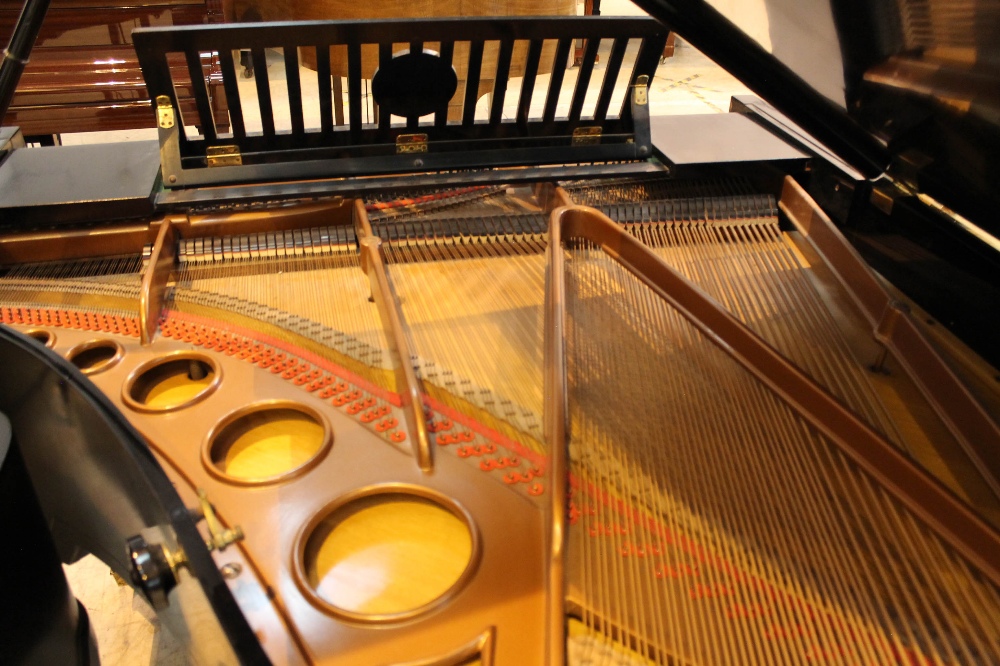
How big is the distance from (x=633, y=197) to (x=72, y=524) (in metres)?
1.96

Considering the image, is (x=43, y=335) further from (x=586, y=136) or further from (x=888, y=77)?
(x=888, y=77)

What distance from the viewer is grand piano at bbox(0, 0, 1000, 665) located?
1.24 metres

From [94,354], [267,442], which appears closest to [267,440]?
[267,442]

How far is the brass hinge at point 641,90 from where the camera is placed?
2334mm

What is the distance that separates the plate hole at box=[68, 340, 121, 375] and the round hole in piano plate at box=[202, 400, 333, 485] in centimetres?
44

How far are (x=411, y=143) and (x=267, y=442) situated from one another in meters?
1.08

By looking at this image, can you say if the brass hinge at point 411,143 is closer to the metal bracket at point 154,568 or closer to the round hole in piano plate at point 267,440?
the round hole in piano plate at point 267,440

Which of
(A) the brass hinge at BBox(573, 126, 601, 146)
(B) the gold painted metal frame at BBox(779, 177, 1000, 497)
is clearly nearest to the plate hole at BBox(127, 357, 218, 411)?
(A) the brass hinge at BBox(573, 126, 601, 146)

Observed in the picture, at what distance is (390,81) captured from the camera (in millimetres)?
2137

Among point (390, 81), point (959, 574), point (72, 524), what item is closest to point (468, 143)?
point (390, 81)

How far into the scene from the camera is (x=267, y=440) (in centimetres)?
174

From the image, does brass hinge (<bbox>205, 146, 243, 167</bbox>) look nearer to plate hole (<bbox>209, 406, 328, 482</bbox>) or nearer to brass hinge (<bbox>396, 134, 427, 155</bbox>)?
brass hinge (<bbox>396, 134, 427, 155</bbox>)

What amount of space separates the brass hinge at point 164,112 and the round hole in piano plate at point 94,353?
2.12ft

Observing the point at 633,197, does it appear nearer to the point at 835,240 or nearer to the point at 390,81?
the point at 835,240
